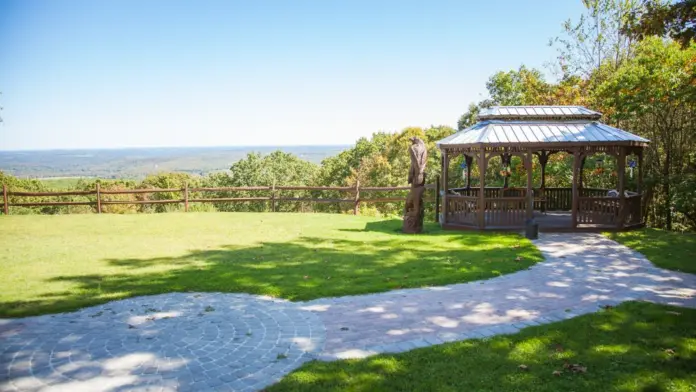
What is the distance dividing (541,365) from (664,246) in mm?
8831

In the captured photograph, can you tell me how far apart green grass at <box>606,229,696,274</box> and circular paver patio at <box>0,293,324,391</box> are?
7.89m

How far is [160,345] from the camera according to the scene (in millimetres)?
5305

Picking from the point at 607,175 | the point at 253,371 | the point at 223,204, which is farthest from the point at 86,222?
the point at 223,204

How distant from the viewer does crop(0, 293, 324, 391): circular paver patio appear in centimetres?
448

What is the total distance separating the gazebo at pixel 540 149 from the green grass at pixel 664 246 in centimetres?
75

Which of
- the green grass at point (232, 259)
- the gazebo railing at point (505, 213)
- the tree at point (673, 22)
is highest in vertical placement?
the tree at point (673, 22)

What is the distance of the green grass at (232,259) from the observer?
305 inches

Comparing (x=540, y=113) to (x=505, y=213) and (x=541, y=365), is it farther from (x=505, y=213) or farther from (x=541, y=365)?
(x=541, y=365)

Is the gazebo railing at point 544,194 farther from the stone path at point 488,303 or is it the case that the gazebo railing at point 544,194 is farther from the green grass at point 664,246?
the stone path at point 488,303

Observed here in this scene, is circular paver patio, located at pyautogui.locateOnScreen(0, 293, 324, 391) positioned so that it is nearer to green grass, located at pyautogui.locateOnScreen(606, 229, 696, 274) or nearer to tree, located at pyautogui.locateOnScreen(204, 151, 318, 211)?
green grass, located at pyautogui.locateOnScreen(606, 229, 696, 274)

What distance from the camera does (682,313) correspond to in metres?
6.18

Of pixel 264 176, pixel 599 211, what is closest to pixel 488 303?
pixel 599 211

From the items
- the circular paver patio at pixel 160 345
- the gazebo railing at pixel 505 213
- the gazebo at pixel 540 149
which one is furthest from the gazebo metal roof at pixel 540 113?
the circular paver patio at pixel 160 345

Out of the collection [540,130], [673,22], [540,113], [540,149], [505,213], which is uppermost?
[673,22]
